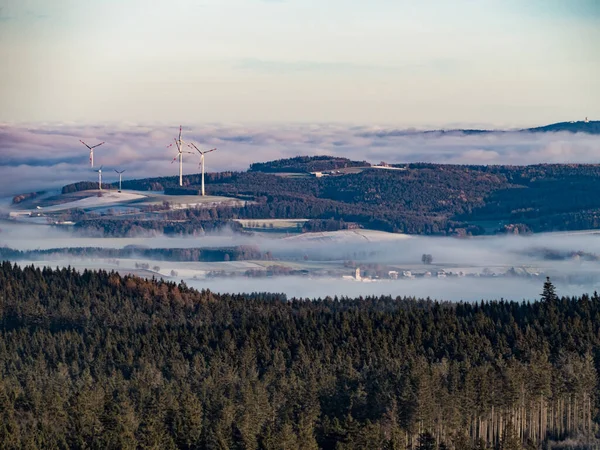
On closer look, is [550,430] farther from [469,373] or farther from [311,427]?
[311,427]

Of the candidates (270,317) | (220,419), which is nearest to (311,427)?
(220,419)

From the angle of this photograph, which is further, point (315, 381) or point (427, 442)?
point (315, 381)

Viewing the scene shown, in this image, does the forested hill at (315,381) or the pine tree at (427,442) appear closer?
the pine tree at (427,442)

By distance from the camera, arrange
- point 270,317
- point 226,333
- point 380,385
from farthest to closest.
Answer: point 270,317, point 226,333, point 380,385

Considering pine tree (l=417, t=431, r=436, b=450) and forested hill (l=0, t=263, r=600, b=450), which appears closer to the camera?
pine tree (l=417, t=431, r=436, b=450)

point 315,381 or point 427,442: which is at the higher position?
point 315,381

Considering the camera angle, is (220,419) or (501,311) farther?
(501,311)

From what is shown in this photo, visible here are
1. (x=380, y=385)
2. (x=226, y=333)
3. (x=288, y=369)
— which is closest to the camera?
(x=380, y=385)
